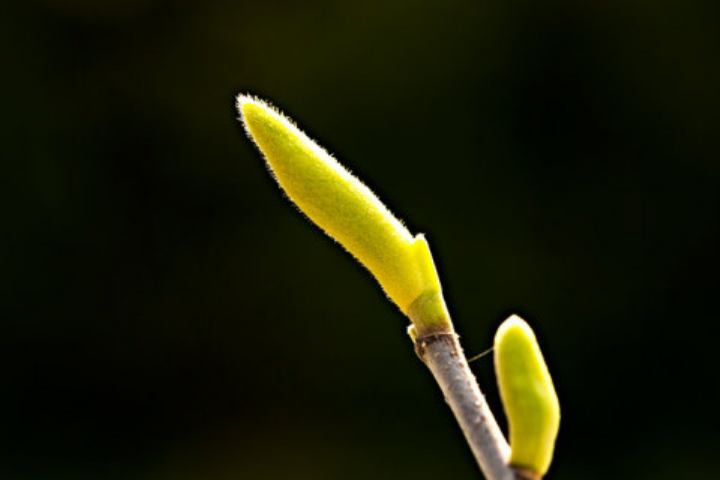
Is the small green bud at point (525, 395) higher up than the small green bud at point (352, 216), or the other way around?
the small green bud at point (352, 216)

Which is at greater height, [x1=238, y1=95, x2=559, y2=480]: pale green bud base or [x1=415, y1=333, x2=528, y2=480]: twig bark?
[x1=238, y1=95, x2=559, y2=480]: pale green bud base

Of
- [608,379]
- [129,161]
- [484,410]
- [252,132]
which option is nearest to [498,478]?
[484,410]

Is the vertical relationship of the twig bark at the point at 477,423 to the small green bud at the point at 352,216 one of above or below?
below

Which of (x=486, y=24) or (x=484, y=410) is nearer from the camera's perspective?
(x=484, y=410)

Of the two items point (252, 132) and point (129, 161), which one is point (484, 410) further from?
point (129, 161)
